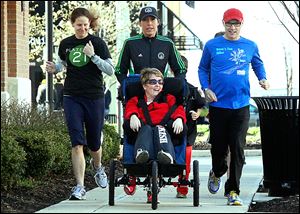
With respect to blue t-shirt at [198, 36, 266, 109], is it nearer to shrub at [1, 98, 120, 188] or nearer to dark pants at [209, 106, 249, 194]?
dark pants at [209, 106, 249, 194]

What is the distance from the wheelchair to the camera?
10.0m

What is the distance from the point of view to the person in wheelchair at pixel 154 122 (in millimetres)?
10055

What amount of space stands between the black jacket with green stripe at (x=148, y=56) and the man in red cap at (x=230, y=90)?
0.40 m

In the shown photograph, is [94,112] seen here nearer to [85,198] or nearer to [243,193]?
[85,198]

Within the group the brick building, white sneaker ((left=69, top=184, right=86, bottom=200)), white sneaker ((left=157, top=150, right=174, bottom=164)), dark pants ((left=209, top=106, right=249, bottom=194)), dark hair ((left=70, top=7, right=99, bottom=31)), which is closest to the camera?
white sneaker ((left=157, top=150, right=174, bottom=164))

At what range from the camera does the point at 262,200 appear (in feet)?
36.0

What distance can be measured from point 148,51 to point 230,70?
3.22 ft

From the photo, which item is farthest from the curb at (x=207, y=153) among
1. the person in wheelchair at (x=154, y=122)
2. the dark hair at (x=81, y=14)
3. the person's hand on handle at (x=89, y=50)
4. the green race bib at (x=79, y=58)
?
the person in wheelchair at (x=154, y=122)

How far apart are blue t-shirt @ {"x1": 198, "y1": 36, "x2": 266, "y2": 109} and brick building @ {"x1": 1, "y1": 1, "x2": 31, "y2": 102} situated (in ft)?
32.6

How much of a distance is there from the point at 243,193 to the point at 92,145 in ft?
6.40

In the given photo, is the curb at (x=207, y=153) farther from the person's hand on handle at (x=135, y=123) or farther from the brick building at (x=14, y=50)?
the person's hand on handle at (x=135, y=123)

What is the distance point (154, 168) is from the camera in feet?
32.2

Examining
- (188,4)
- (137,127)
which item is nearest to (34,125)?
(137,127)

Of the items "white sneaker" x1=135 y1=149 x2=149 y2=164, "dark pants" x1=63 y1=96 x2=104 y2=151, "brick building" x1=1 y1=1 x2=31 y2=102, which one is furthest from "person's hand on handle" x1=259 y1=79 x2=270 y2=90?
"brick building" x1=1 y1=1 x2=31 y2=102
